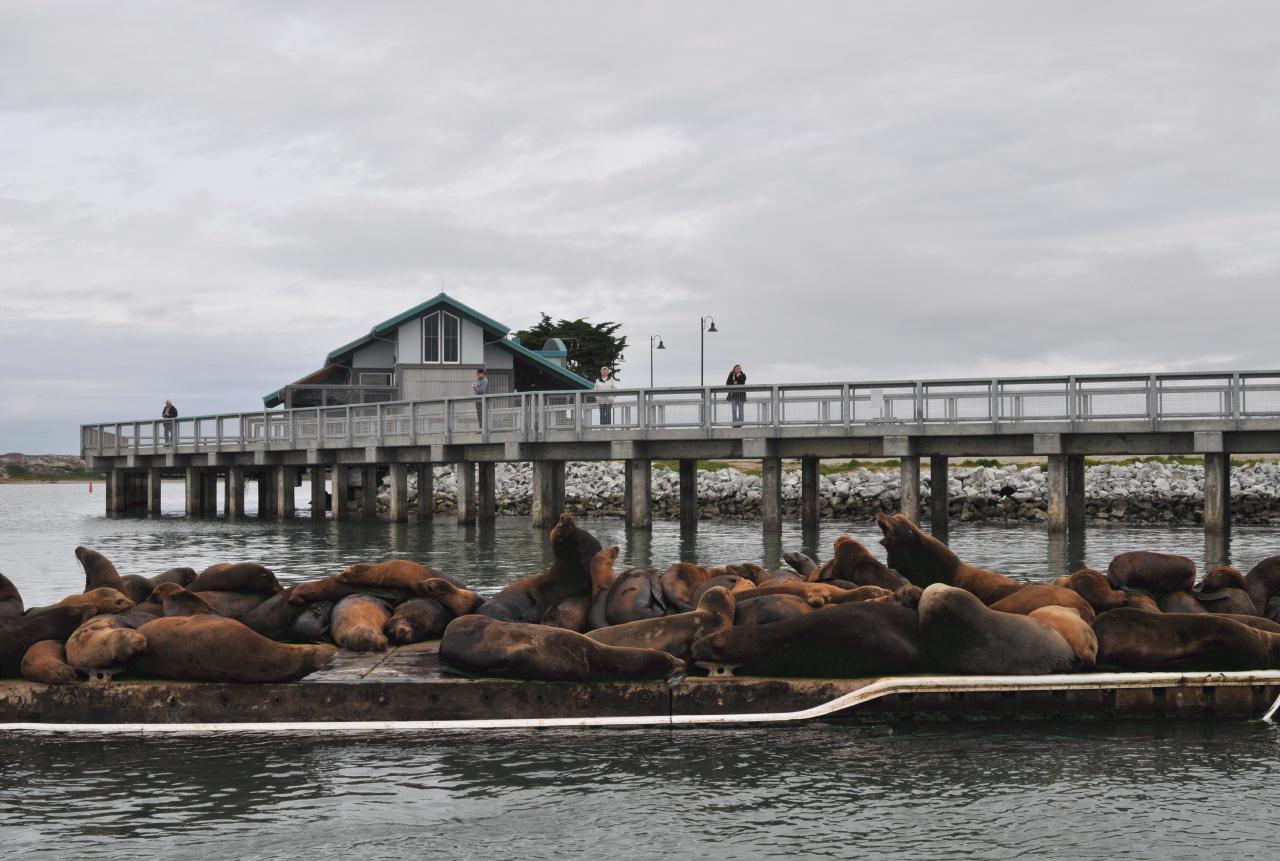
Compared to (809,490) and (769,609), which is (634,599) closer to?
(769,609)

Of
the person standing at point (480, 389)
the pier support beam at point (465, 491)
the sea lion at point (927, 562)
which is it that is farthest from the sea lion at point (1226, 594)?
the pier support beam at point (465, 491)

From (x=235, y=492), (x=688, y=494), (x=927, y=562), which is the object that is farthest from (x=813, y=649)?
(x=235, y=492)

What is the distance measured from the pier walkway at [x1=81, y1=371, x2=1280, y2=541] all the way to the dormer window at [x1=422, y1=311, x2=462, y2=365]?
7327 millimetres

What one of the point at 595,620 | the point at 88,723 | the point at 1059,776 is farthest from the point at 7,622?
the point at 1059,776

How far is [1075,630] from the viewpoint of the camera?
35.5 feet

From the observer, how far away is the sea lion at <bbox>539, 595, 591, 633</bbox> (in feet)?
38.1

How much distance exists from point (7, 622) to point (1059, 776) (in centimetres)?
835

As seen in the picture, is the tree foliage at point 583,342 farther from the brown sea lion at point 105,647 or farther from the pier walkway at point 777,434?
the brown sea lion at point 105,647

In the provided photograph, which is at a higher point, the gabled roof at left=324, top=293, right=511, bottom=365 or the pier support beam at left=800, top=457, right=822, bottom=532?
the gabled roof at left=324, top=293, right=511, bottom=365

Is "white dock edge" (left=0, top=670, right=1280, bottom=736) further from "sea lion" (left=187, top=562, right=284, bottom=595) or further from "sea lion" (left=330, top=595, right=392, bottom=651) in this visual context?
"sea lion" (left=187, top=562, right=284, bottom=595)

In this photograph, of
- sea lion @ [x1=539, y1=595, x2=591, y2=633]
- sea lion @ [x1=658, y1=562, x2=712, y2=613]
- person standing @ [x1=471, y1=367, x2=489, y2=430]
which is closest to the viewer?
sea lion @ [x1=539, y1=595, x2=591, y2=633]

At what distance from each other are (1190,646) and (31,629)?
9.51m

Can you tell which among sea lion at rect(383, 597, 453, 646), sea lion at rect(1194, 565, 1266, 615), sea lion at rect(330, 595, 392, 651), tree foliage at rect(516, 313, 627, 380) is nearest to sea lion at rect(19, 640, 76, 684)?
sea lion at rect(330, 595, 392, 651)

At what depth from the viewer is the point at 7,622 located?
1085 cm
